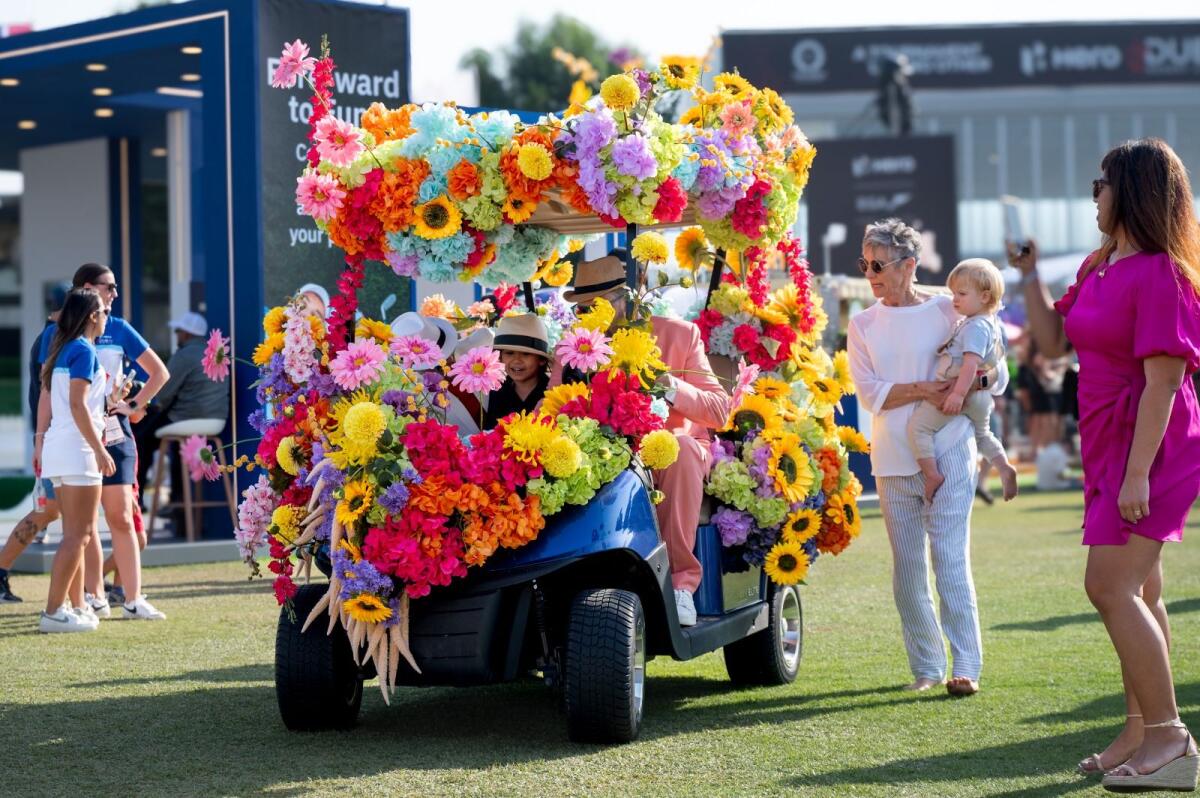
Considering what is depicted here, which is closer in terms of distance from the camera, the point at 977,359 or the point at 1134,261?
the point at 1134,261

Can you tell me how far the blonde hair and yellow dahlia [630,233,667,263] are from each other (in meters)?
1.16

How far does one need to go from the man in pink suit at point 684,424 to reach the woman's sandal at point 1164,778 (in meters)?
1.91

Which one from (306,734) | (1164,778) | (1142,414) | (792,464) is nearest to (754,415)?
(792,464)

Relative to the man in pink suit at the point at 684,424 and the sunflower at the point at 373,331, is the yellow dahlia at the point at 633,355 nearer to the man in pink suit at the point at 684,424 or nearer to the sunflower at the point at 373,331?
the man in pink suit at the point at 684,424

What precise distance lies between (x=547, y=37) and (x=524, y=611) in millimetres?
64259

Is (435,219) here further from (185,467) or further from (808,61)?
(808,61)

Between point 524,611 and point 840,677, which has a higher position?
point 524,611

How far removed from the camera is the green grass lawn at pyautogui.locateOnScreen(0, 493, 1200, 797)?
5.57 meters

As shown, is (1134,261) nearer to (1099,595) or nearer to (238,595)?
(1099,595)

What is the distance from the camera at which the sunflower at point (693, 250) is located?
7.98m

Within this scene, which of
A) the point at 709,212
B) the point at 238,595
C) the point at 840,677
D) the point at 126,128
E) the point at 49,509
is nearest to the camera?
the point at 709,212

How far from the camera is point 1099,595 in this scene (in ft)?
17.3

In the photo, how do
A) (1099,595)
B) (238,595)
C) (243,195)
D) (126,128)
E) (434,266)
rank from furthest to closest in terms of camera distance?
(126,128) → (243,195) → (238,595) → (434,266) → (1099,595)

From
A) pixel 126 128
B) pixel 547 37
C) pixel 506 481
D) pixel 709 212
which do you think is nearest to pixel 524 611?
pixel 506 481
